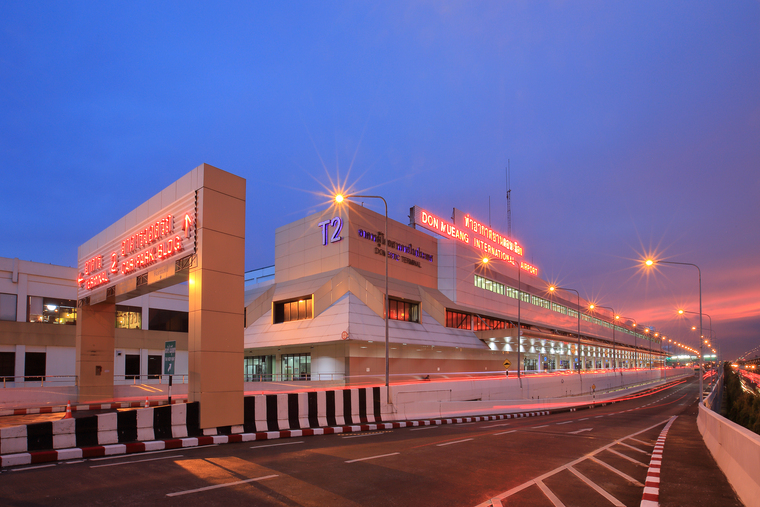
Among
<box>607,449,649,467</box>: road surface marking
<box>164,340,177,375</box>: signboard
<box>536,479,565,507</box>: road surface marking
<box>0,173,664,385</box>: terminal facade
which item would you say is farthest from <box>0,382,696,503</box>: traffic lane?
<box>0,173,664,385</box>: terminal facade

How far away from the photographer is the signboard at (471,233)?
171 ft

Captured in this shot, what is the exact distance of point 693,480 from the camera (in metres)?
9.76

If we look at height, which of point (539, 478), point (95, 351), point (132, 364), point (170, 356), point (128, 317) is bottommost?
point (132, 364)

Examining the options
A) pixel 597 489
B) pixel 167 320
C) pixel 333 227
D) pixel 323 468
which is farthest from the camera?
pixel 167 320

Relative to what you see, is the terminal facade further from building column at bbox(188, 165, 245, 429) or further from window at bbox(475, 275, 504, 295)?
building column at bbox(188, 165, 245, 429)

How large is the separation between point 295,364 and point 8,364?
833 inches

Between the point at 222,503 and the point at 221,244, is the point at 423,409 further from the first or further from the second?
the point at 222,503

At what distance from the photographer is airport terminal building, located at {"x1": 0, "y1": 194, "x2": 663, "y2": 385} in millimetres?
35781

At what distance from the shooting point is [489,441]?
15.2 m

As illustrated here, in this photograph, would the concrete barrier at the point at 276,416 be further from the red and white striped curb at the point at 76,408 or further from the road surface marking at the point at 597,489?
the road surface marking at the point at 597,489

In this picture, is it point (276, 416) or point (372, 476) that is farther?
point (276, 416)

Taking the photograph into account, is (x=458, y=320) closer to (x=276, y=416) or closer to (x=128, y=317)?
(x=128, y=317)

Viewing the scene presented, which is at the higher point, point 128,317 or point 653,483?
point 128,317

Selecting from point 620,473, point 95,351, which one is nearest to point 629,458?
point 620,473
